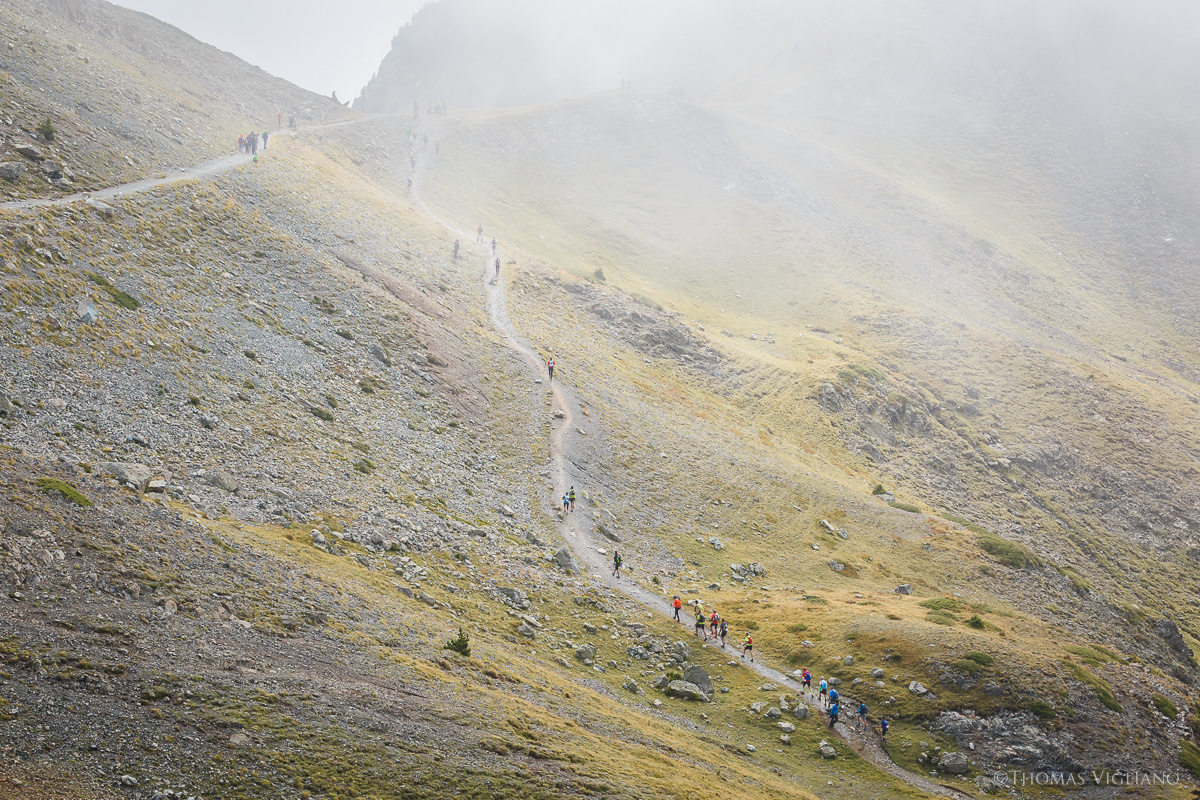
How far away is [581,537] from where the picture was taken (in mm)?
48156

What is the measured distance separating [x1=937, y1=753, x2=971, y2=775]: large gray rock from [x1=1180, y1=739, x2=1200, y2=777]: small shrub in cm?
1259

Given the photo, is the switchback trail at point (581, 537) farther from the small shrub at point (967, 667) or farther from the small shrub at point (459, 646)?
the small shrub at point (459, 646)

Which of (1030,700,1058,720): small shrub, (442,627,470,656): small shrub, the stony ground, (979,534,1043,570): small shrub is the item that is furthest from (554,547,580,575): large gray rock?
(979,534,1043,570): small shrub

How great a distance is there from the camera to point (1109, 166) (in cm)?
18562

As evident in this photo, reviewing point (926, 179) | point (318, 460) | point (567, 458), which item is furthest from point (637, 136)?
point (318, 460)

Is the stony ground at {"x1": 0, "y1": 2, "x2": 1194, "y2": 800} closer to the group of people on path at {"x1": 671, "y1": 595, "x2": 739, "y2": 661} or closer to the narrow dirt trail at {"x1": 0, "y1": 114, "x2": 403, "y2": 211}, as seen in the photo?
the group of people on path at {"x1": 671, "y1": 595, "x2": 739, "y2": 661}

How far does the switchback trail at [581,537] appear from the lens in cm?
3259

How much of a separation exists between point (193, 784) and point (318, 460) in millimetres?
25110

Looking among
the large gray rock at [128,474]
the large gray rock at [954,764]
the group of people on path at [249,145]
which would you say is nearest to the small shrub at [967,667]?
the large gray rock at [954,764]

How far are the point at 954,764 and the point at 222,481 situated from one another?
126 ft

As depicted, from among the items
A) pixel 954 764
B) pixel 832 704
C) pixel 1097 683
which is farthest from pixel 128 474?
pixel 1097 683

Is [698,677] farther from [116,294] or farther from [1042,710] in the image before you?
[116,294]

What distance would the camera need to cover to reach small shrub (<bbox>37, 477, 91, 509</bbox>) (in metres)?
21.9

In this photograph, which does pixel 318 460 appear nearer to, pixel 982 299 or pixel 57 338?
pixel 57 338
